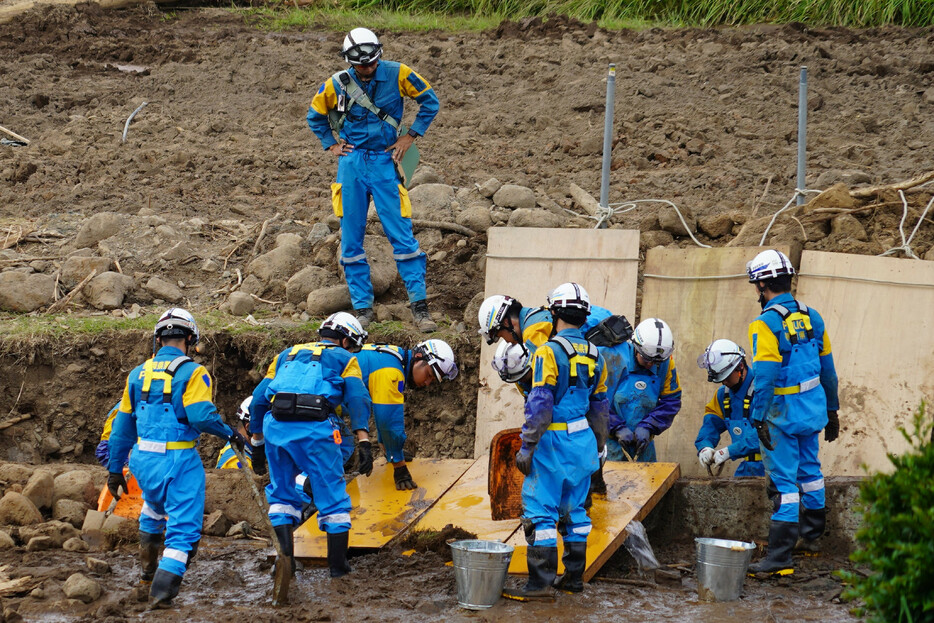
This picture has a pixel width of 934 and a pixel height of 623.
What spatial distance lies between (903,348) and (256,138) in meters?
9.82

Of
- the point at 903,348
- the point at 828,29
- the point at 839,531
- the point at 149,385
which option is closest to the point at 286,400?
the point at 149,385

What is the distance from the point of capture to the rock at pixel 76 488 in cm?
841

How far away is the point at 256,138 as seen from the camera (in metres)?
15.0

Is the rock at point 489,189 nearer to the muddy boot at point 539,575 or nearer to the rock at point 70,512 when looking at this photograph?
the rock at point 70,512

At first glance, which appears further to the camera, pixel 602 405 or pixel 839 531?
pixel 839 531

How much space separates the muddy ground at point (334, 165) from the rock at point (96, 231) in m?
0.09

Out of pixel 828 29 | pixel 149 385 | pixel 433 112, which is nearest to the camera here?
pixel 149 385

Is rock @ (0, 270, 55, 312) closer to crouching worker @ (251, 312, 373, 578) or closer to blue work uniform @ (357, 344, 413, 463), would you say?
blue work uniform @ (357, 344, 413, 463)

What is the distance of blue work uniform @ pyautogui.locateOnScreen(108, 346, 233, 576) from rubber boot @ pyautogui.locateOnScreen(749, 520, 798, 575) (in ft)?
11.9

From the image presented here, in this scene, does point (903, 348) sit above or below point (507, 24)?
below

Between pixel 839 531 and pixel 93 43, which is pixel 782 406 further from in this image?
pixel 93 43

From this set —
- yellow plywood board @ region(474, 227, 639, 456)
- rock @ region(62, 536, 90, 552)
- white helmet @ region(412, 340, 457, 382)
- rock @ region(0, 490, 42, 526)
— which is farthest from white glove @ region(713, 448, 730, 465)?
rock @ region(0, 490, 42, 526)

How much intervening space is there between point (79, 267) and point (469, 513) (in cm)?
582

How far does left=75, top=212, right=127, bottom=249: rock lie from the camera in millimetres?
11633
